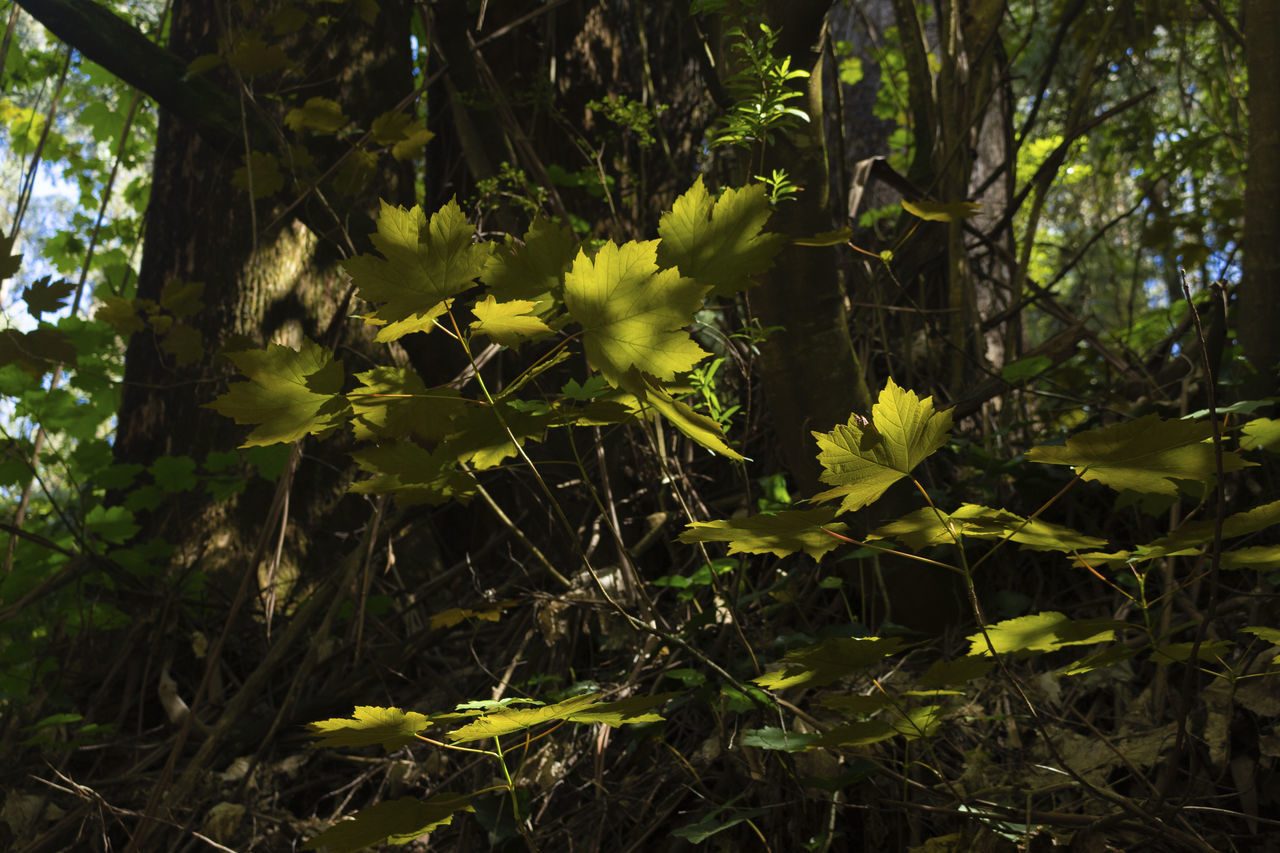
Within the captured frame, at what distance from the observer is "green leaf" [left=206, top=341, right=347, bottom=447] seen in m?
0.87

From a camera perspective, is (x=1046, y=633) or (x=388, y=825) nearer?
(x=388, y=825)

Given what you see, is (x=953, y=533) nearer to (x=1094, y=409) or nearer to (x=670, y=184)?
(x=1094, y=409)

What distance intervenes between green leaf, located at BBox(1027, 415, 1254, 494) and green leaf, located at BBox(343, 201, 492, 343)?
24.1 inches

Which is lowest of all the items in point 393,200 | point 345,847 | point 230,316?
point 345,847

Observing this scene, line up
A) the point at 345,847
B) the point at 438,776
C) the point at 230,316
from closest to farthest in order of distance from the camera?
the point at 345,847, the point at 438,776, the point at 230,316

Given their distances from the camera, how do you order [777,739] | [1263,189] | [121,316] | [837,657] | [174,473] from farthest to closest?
[121,316], [174,473], [1263,189], [777,739], [837,657]

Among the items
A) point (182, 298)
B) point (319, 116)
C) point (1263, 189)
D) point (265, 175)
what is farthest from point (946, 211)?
point (182, 298)

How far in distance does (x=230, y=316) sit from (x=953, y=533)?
2.53m

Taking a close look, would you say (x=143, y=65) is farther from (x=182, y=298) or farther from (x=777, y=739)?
(x=777, y=739)

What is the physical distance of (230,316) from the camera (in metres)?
2.71

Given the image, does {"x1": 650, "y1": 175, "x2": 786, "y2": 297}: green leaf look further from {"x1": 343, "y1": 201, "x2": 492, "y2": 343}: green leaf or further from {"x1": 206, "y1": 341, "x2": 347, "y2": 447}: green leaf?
{"x1": 206, "y1": 341, "x2": 347, "y2": 447}: green leaf

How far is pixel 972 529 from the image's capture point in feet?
2.99

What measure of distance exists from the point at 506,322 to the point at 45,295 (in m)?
1.85

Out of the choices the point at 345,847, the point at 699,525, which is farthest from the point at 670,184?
the point at 345,847
